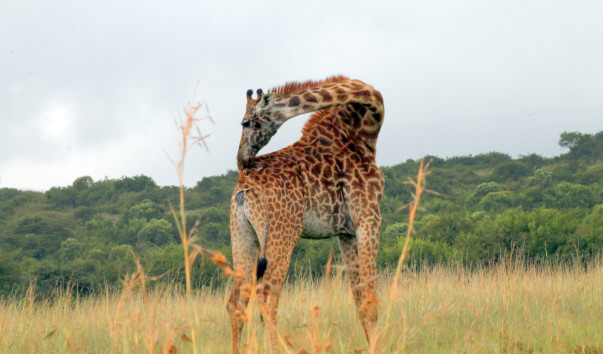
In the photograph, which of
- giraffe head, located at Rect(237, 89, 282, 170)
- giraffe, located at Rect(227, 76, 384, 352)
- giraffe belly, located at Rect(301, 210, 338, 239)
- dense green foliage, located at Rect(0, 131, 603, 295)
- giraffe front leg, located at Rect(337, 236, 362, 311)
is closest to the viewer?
giraffe, located at Rect(227, 76, 384, 352)

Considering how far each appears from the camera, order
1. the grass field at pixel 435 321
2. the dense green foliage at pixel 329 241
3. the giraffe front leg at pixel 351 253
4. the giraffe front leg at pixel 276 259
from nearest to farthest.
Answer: the giraffe front leg at pixel 276 259 → the giraffe front leg at pixel 351 253 → the grass field at pixel 435 321 → the dense green foliage at pixel 329 241

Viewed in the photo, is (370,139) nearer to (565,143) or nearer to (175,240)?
(175,240)

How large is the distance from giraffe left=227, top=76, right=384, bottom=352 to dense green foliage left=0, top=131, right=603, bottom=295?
2.93ft

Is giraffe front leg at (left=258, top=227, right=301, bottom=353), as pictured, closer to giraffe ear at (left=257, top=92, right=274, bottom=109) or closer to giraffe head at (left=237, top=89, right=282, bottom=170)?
giraffe head at (left=237, top=89, right=282, bottom=170)

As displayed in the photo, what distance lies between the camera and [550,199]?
115 ft

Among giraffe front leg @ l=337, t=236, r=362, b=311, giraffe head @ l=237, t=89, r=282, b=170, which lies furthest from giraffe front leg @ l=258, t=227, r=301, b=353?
giraffe front leg @ l=337, t=236, r=362, b=311

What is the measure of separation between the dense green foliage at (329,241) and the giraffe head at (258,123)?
4.93 ft

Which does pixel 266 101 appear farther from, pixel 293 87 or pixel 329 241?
pixel 329 241

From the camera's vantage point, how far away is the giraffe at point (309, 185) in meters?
5.77

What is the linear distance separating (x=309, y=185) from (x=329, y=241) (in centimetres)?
2004

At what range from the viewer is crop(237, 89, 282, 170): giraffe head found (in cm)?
588

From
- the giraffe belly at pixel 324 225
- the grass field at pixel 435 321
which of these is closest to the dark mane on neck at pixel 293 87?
the giraffe belly at pixel 324 225

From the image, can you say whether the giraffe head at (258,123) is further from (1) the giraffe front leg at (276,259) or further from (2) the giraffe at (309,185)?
(1) the giraffe front leg at (276,259)

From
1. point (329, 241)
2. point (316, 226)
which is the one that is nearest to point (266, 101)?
point (316, 226)
